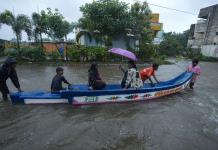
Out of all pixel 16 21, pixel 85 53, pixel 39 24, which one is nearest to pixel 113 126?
pixel 85 53

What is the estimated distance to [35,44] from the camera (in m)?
20.7

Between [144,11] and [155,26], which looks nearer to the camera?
[144,11]

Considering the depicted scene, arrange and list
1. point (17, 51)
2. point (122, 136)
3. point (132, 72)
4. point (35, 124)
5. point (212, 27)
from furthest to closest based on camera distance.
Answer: point (212, 27), point (17, 51), point (132, 72), point (35, 124), point (122, 136)

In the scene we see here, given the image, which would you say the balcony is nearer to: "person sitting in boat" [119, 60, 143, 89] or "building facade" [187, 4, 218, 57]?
"building facade" [187, 4, 218, 57]

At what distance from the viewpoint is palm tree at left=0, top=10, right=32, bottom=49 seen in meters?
19.0

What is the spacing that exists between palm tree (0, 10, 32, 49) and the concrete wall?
87.7 ft

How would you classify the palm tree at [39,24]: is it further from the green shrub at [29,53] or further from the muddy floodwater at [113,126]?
the muddy floodwater at [113,126]

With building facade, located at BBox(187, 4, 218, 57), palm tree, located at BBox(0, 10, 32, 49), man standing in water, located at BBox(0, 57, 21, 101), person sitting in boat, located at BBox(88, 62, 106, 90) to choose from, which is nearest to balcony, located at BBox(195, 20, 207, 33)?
building facade, located at BBox(187, 4, 218, 57)

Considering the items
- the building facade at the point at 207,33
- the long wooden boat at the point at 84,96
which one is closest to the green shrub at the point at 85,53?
the long wooden boat at the point at 84,96

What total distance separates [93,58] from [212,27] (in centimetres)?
2408

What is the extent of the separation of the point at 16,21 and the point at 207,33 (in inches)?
1180

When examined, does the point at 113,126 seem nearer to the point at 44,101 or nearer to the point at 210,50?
the point at 44,101

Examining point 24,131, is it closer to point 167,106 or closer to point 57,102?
point 57,102

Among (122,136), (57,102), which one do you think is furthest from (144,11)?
(122,136)
